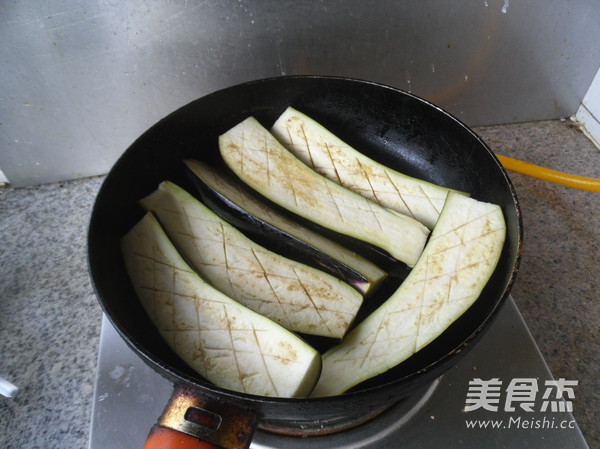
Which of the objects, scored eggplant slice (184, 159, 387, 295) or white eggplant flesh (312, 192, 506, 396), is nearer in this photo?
white eggplant flesh (312, 192, 506, 396)

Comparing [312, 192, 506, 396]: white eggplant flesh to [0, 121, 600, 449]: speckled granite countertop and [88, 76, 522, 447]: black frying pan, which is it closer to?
[88, 76, 522, 447]: black frying pan

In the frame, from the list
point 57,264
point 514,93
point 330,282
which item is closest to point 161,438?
point 330,282

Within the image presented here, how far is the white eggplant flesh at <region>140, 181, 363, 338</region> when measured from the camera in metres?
0.87

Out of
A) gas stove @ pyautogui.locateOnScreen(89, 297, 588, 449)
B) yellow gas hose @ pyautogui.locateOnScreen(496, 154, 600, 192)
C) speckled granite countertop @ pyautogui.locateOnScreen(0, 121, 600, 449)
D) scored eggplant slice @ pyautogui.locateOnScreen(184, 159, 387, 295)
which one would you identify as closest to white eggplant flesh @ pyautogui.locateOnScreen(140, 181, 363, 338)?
scored eggplant slice @ pyautogui.locateOnScreen(184, 159, 387, 295)

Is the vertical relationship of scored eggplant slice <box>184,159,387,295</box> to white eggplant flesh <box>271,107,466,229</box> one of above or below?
below

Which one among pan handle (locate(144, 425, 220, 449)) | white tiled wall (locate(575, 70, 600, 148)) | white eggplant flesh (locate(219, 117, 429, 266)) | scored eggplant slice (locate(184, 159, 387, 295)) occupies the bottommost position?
pan handle (locate(144, 425, 220, 449))

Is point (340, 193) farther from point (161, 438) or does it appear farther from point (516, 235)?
point (161, 438)

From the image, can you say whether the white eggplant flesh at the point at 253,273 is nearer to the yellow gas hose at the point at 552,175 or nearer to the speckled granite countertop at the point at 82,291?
the speckled granite countertop at the point at 82,291

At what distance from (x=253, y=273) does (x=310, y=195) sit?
0.23 meters

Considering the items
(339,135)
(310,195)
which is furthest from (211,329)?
(339,135)

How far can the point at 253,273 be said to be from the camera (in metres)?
0.94

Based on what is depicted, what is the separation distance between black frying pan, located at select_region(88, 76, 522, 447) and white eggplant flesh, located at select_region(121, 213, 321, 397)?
1.5 inches

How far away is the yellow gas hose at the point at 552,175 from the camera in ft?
4.17

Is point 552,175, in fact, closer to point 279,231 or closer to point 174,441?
point 279,231
